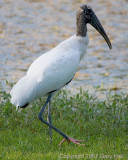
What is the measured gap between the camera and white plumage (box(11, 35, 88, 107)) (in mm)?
5645

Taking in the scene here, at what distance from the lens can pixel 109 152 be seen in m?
5.37

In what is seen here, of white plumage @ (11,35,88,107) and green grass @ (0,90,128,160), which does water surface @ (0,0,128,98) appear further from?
white plumage @ (11,35,88,107)

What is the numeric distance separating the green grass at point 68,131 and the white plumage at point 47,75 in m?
0.61

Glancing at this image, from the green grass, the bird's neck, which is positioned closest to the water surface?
the green grass

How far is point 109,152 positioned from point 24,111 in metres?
1.90

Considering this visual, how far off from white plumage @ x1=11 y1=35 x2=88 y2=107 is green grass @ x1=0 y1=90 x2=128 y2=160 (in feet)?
2.01

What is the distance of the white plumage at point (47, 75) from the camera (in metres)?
5.64

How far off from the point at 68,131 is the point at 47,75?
1158 mm
